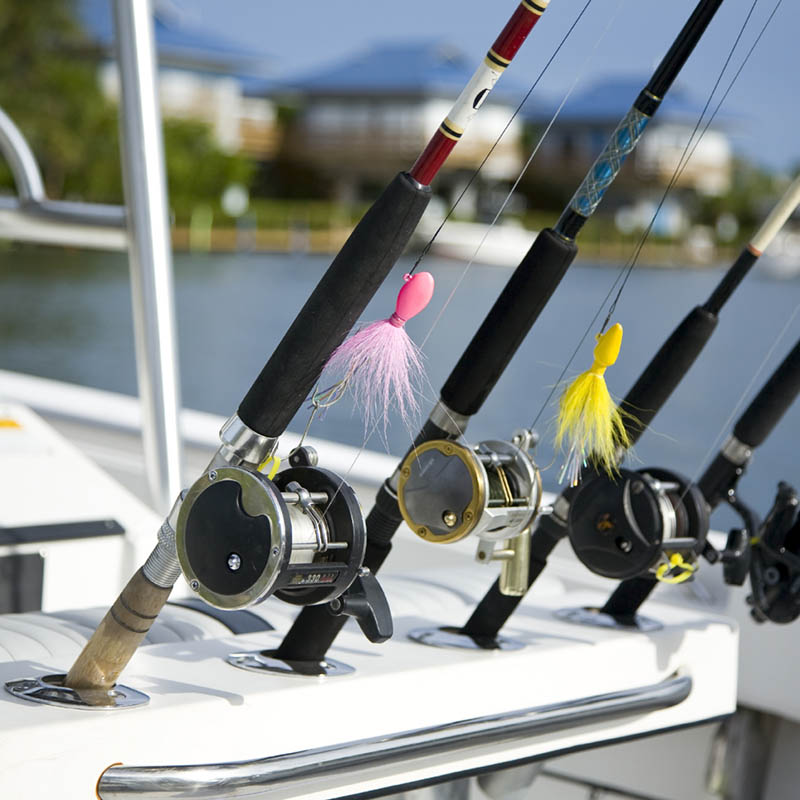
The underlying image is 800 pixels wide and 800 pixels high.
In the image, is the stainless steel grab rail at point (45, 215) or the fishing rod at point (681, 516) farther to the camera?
the stainless steel grab rail at point (45, 215)

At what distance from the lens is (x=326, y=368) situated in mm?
1022

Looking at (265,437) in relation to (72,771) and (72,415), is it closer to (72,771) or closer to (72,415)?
(72,771)

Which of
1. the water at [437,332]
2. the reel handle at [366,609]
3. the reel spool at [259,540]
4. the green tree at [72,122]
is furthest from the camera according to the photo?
the green tree at [72,122]

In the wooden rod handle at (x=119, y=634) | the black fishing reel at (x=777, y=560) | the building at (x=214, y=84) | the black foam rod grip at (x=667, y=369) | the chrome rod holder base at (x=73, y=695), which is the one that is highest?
the building at (x=214, y=84)

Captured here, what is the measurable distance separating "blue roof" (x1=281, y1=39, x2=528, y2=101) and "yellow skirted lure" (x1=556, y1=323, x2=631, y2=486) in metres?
24.7

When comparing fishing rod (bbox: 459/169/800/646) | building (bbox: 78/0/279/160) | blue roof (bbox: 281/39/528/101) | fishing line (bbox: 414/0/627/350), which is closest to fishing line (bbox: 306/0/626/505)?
fishing line (bbox: 414/0/627/350)

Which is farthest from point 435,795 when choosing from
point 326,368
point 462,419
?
point 326,368

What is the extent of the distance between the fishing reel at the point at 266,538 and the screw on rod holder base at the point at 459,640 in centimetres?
29

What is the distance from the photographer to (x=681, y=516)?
1.37m

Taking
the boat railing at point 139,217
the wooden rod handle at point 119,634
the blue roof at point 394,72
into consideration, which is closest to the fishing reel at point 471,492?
the wooden rod handle at point 119,634

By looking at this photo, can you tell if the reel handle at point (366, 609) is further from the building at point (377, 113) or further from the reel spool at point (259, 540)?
the building at point (377, 113)

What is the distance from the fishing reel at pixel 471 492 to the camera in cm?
114

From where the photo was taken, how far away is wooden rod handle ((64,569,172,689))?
3.43 ft

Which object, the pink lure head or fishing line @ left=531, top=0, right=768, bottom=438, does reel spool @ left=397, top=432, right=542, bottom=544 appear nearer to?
fishing line @ left=531, top=0, right=768, bottom=438
